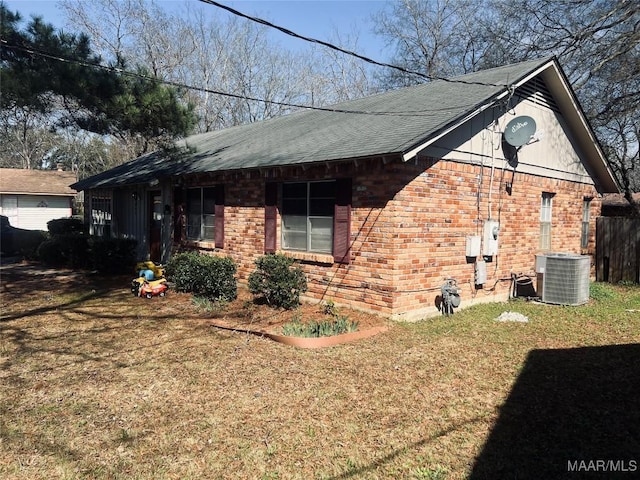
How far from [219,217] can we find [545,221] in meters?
8.37

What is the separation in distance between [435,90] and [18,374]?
993 cm

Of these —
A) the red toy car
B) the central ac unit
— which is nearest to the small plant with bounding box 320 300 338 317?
the red toy car

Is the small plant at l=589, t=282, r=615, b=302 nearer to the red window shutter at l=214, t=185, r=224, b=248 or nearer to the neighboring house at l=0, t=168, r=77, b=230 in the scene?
the red window shutter at l=214, t=185, r=224, b=248

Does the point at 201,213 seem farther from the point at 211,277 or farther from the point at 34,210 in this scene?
the point at 34,210

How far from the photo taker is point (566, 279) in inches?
369

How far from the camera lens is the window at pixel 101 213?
16.3 meters

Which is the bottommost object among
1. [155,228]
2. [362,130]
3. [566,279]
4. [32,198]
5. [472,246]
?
[566,279]

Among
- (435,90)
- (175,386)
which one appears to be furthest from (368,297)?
(435,90)

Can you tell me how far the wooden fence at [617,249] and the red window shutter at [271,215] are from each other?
1009 centimetres

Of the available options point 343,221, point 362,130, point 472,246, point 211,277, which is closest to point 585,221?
point 472,246

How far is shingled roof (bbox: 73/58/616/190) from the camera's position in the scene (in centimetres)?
755

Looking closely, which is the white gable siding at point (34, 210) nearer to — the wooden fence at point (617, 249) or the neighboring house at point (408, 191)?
the neighboring house at point (408, 191)

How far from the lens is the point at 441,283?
8.31m

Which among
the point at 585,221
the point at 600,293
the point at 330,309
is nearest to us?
the point at 330,309
